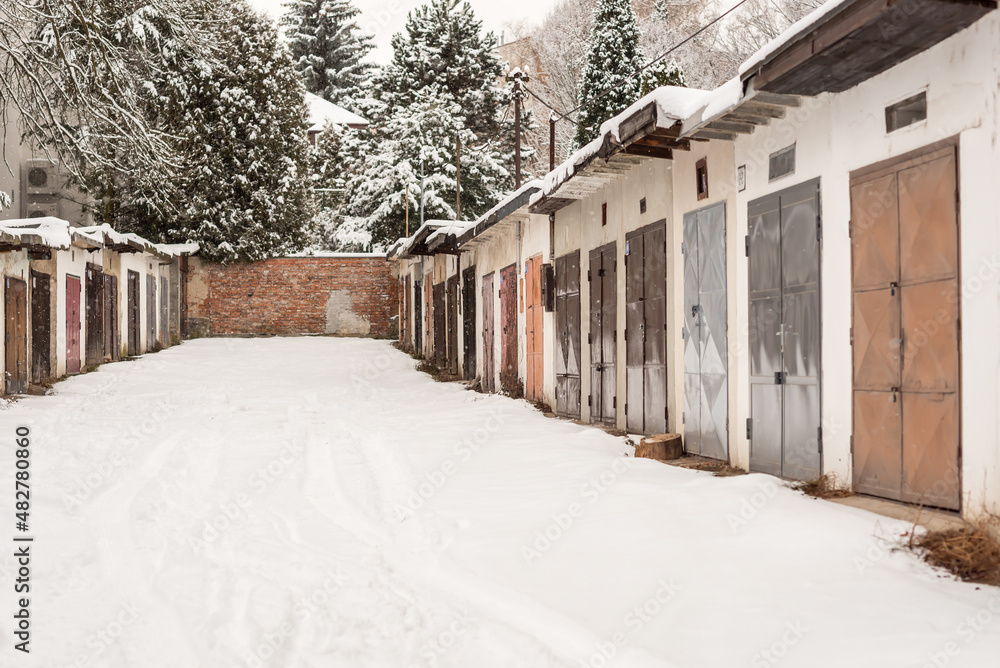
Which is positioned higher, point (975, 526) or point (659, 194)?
point (659, 194)

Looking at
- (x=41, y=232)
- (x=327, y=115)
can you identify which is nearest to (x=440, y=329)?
(x=41, y=232)

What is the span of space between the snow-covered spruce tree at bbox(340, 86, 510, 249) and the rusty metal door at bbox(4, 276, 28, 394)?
1678 cm

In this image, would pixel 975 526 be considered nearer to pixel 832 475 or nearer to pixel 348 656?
pixel 832 475

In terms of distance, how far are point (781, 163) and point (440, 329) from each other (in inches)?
560

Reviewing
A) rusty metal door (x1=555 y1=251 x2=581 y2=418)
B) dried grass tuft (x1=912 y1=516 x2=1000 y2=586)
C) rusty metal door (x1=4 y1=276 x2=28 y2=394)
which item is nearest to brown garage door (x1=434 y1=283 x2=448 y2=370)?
rusty metal door (x1=555 y1=251 x2=581 y2=418)

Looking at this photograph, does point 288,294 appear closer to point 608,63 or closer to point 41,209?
point 41,209

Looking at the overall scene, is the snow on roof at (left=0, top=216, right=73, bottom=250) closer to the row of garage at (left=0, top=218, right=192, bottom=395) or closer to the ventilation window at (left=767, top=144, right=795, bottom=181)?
the row of garage at (left=0, top=218, right=192, bottom=395)

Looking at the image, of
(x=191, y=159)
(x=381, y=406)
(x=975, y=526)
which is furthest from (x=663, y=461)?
(x=191, y=159)

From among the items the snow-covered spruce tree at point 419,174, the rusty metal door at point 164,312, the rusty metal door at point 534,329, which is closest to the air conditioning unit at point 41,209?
the rusty metal door at point 164,312

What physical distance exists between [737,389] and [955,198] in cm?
283

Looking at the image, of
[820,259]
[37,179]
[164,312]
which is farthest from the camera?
[37,179]

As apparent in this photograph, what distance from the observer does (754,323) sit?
6805 mm

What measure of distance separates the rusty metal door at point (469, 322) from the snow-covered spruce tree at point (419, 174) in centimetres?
1193

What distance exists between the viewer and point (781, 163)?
21.0 ft
